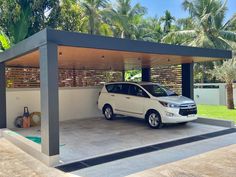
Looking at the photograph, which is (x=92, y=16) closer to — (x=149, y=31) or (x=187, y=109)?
(x=149, y=31)

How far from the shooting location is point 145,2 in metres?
29.6

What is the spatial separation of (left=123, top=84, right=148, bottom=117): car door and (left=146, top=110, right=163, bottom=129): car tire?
1.16ft

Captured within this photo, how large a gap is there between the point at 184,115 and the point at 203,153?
2.70 m

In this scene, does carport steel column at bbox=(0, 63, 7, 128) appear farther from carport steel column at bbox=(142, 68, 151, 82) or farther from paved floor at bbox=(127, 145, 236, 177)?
carport steel column at bbox=(142, 68, 151, 82)

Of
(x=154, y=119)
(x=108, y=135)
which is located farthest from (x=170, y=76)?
(x=108, y=135)

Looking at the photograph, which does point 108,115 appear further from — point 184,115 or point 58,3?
point 58,3

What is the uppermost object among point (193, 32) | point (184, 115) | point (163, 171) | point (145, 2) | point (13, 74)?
point (145, 2)

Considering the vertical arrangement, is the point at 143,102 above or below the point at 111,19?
below

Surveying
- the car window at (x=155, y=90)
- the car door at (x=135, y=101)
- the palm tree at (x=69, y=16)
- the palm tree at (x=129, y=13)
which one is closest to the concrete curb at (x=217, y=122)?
the car window at (x=155, y=90)

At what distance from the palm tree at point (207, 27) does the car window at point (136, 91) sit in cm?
1262

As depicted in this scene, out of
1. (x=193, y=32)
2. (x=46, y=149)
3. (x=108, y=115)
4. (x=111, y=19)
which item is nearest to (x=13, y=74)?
(x=108, y=115)

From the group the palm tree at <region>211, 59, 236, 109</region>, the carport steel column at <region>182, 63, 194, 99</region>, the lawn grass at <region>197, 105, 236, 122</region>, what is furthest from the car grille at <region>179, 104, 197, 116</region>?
the palm tree at <region>211, 59, 236, 109</region>

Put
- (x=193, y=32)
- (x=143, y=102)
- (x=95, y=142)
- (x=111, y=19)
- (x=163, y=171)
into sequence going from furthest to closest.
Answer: (x=193, y=32) < (x=111, y=19) < (x=143, y=102) < (x=95, y=142) < (x=163, y=171)

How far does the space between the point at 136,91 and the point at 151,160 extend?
4.57 meters
